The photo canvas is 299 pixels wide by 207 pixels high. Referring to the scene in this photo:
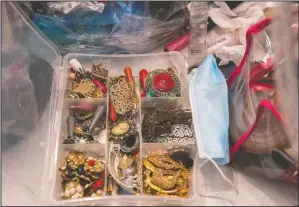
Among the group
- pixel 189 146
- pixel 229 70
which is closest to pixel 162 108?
pixel 189 146

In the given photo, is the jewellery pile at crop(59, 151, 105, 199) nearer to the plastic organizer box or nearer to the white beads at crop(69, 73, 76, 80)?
the plastic organizer box

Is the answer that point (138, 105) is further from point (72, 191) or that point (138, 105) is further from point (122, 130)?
point (72, 191)

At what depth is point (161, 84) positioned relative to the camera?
1.05m

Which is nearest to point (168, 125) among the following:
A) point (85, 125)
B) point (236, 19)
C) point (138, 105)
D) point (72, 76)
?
point (138, 105)

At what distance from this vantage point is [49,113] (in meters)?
1.04

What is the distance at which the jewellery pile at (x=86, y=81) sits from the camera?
1069mm

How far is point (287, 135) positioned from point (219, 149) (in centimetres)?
21

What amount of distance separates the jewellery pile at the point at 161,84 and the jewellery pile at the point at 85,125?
0.48 ft

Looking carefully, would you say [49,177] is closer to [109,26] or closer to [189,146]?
[189,146]

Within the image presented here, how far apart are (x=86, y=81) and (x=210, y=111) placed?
404 mm

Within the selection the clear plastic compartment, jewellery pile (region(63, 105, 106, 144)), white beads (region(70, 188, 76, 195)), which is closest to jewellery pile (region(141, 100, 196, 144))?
the clear plastic compartment

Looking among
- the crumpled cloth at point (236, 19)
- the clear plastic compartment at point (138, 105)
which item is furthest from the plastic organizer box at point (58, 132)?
the crumpled cloth at point (236, 19)

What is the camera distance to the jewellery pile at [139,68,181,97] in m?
1.05

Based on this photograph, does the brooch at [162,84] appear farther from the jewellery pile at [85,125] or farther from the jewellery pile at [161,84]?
the jewellery pile at [85,125]
